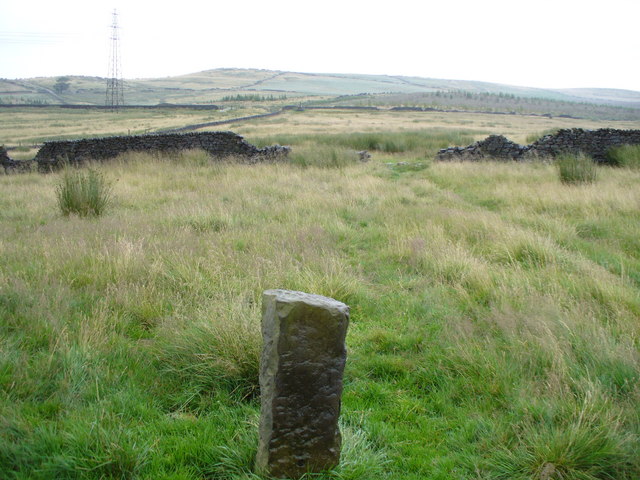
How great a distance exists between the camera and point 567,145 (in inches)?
647

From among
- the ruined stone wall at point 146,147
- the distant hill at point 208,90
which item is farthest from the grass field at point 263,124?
the distant hill at point 208,90

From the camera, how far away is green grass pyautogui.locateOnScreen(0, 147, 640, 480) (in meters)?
2.38

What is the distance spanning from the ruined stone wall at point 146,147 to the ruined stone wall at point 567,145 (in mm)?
7104

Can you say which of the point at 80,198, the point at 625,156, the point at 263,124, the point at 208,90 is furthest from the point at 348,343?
the point at 208,90

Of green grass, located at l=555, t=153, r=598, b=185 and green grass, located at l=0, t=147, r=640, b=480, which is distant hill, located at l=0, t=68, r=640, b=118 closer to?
green grass, located at l=555, t=153, r=598, b=185

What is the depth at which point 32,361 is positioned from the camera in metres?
3.03

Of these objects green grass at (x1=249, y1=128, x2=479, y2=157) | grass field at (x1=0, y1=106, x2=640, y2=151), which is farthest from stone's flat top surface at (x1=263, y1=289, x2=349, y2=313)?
grass field at (x1=0, y1=106, x2=640, y2=151)

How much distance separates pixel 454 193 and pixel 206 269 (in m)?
7.02

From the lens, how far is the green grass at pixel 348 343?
2.38 metres

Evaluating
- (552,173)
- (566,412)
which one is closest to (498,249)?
(566,412)

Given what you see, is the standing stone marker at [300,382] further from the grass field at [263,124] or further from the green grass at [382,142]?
the grass field at [263,124]

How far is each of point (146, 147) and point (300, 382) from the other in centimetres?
1581

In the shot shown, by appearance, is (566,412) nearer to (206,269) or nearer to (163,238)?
(206,269)

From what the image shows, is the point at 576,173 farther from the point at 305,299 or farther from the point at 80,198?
the point at 305,299
